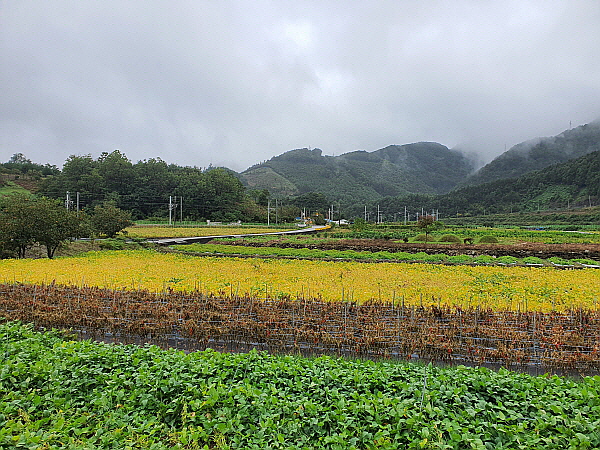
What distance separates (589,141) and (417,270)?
784 ft

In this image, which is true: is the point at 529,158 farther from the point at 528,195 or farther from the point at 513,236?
the point at 513,236

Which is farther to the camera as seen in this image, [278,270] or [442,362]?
[278,270]

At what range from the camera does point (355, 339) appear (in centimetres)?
747

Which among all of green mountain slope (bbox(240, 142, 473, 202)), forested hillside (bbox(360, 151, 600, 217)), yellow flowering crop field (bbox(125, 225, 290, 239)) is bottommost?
yellow flowering crop field (bbox(125, 225, 290, 239))

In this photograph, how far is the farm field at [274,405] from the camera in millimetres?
4160

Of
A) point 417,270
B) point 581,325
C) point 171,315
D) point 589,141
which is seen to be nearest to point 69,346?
point 171,315

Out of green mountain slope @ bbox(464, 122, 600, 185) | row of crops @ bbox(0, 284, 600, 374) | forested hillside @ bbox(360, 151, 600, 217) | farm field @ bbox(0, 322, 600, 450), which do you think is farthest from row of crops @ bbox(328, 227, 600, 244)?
green mountain slope @ bbox(464, 122, 600, 185)

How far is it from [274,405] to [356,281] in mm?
9268

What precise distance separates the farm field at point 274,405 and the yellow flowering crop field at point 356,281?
152 inches

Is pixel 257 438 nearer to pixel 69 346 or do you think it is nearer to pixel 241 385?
pixel 241 385

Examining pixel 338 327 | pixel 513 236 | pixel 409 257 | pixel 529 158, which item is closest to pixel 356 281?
pixel 338 327

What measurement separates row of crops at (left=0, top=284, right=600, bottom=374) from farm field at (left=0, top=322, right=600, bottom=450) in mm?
1415

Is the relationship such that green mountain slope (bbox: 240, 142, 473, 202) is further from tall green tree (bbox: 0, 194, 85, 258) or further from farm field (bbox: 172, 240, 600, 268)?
tall green tree (bbox: 0, 194, 85, 258)

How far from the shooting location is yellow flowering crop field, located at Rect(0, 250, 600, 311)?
35.1 feet
